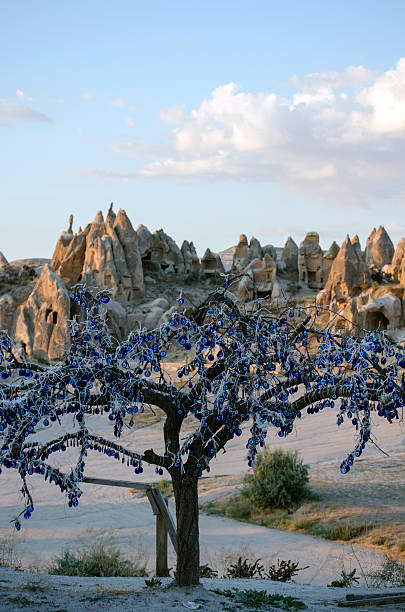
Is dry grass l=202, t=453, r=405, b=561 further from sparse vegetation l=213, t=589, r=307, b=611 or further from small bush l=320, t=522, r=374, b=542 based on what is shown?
sparse vegetation l=213, t=589, r=307, b=611

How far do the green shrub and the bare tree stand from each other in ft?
19.1

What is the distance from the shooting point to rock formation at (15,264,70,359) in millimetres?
30312

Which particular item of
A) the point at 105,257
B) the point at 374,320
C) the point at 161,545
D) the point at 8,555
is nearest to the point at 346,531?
the point at 161,545

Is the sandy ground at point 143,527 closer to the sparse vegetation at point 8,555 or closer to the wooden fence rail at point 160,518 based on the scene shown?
the sparse vegetation at point 8,555

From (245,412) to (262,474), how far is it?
21.9 ft

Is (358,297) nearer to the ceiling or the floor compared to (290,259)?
nearer to the floor

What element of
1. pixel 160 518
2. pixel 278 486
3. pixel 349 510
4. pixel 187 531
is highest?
pixel 187 531

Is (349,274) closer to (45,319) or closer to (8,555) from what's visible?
(45,319)

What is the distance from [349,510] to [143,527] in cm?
352

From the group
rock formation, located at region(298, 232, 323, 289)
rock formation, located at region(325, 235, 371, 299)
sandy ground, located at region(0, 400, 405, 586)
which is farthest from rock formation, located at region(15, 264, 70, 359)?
rock formation, located at region(298, 232, 323, 289)

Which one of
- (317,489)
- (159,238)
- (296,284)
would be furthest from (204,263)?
(317,489)

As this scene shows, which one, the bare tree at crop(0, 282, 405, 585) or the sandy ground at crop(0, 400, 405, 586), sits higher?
the bare tree at crop(0, 282, 405, 585)

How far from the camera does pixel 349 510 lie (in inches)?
421

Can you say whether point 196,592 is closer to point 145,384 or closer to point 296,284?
point 145,384
